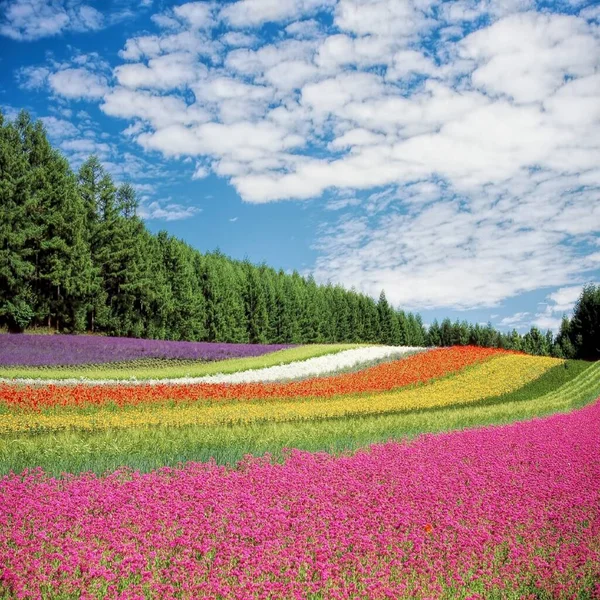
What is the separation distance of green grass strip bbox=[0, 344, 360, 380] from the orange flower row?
4.84 metres

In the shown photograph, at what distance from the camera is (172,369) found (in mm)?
29891

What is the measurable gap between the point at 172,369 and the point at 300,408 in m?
15.0

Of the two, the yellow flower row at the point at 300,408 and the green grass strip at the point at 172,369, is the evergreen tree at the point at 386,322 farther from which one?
the yellow flower row at the point at 300,408

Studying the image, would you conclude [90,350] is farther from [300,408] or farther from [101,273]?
[300,408]

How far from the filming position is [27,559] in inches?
184

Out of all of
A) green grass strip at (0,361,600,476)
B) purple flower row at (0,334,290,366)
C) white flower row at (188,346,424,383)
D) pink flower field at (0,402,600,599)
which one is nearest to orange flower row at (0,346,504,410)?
white flower row at (188,346,424,383)

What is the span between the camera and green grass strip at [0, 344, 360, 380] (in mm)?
25594

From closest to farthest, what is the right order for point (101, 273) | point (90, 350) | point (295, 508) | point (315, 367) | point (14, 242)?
point (295, 508) → point (315, 367) → point (90, 350) → point (14, 242) → point (101, 273)

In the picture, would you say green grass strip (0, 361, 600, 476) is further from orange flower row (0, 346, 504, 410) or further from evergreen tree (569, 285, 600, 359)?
evergreen tree (569, 285, 600, 359)

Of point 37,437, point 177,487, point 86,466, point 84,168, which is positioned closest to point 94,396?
→ point 37,437

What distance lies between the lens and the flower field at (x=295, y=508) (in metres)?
4.76

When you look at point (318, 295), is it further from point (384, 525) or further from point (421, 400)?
point (384, 525)

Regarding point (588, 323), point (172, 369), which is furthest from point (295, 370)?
point (588, 323)

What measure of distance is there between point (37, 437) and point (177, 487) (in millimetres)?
4123
